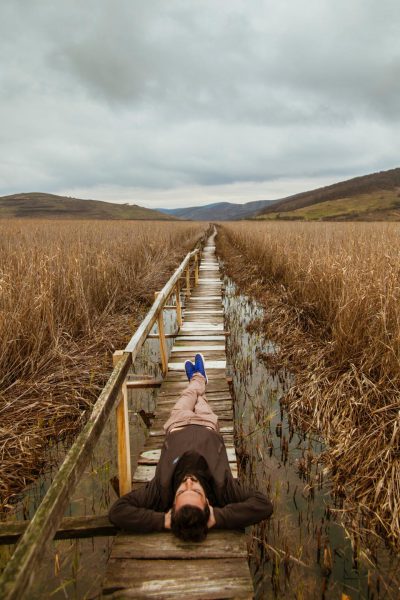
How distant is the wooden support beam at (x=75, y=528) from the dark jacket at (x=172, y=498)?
103mm

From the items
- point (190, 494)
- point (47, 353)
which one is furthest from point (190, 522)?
point (47, 353)

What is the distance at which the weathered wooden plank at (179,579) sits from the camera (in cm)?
170

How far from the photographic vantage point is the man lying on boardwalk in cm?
202

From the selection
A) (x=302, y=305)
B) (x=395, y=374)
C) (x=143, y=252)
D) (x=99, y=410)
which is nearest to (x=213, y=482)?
(x=99, y=410)

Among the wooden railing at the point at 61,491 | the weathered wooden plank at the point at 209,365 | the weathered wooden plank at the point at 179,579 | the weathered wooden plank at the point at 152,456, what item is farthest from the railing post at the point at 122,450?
the weathered wooden plank at the point at 209,365

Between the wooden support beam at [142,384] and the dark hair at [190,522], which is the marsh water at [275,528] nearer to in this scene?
the wooden support beam at [142,384]

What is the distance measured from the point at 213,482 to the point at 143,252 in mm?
9407

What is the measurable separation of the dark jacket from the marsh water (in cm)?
30

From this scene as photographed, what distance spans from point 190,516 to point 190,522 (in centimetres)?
3

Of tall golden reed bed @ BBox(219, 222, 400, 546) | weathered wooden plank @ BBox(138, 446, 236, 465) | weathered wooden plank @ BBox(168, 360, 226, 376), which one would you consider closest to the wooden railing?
weathered wooden plank @ BBox(138, 446, 236, 465)

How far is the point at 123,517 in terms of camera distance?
2029 mm

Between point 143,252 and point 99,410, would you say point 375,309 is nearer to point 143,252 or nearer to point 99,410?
point 99,410

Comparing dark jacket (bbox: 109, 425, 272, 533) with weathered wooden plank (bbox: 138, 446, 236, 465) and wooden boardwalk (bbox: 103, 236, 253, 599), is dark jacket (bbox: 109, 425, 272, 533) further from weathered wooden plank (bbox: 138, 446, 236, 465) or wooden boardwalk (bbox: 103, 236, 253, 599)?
weathered wooden plank (bbox: 138, 446, 236, 465)

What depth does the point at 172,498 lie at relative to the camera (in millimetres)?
2248
